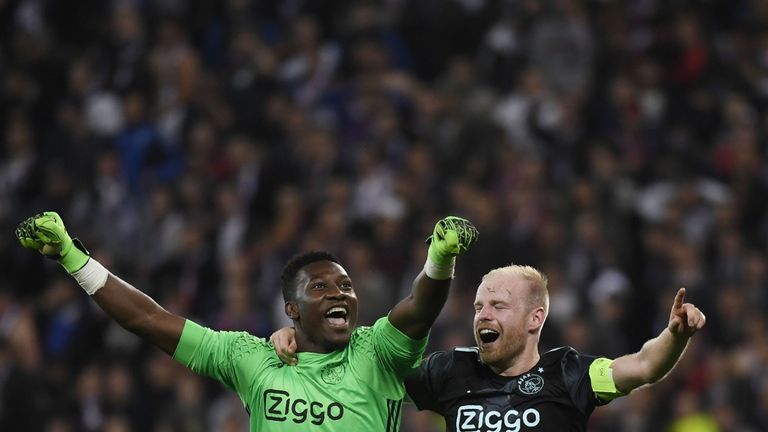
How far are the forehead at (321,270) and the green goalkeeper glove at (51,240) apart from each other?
3.34 feet

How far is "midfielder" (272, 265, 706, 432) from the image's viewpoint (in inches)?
252

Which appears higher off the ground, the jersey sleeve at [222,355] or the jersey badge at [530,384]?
the jersey sleeve at [222,355]

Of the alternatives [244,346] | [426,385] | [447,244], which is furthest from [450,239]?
[244,346]

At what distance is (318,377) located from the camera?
661 cm

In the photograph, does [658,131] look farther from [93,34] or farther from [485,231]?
[93,34]

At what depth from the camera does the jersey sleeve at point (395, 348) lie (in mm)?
6434

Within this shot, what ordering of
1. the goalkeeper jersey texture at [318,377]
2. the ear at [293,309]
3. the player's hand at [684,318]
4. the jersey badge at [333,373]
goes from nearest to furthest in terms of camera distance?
the player's hand at [684,318]
the goalkeeper jersey texture at [318,377]
the jersey badge at [333,373]
the ear at [293,309]

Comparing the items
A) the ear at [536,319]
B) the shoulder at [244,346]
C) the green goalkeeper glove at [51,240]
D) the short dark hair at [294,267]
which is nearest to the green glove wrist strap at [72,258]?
the green goalkeeper glove at [51,240]

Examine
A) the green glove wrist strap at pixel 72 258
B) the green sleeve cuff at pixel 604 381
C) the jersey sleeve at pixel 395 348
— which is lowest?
the green sleeve cuff at pixel 604 381

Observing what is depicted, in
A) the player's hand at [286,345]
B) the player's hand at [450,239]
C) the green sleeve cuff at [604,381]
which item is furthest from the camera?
the player's hand at [286,345]

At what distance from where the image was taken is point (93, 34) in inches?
676

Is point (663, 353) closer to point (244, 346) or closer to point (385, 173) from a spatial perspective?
point (244, 346)

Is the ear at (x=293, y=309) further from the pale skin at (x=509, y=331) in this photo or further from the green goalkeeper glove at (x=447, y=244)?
the green goalkeeper glove at (x=447, y=244)

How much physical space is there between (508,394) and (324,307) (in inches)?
36.5
